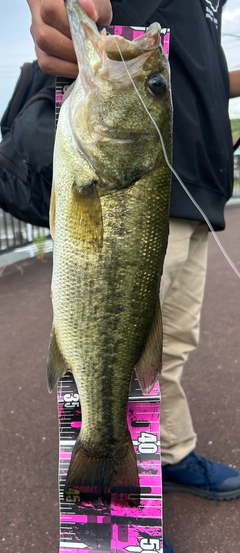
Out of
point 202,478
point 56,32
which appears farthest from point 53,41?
point 202,478

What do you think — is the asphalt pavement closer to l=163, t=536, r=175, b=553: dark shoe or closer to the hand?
l=163, t=536, r=175, b=553: dark shoe

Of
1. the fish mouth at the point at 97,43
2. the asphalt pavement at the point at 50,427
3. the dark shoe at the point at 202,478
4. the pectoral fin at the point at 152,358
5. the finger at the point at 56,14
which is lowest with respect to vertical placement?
the asphalt pavement at the point at 50,427

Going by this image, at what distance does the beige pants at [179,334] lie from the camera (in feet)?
8.74

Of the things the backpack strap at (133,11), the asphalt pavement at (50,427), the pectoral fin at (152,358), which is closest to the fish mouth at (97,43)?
the backpack strap at (133,11)

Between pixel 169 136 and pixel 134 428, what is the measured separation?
3.91 feet

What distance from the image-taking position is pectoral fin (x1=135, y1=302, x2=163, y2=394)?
1.89m

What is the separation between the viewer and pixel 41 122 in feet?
6.98

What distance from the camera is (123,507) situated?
2.14 m

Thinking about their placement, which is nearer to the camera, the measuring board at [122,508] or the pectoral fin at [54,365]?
the pectoral fin at [54,365]

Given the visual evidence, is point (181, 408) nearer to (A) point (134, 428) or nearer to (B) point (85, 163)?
(A) point (134, 428)

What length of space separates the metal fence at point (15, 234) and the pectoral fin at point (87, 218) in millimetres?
6663

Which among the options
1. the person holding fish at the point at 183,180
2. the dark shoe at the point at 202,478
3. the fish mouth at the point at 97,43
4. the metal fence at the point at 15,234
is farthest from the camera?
the metal fence at the point at 15,234

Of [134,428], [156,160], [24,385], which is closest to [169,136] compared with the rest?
[156,160]

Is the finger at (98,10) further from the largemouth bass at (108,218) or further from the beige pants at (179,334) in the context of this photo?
the beige pants at (179,334)
